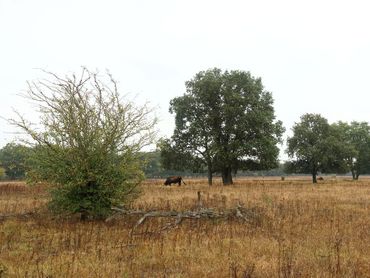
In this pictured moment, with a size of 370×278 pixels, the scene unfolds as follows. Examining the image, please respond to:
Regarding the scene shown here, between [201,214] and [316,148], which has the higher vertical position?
[316,148]

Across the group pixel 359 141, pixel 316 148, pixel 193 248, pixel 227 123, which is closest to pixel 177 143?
pixel 227 123

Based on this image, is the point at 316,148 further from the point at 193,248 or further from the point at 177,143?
the point at 193,248

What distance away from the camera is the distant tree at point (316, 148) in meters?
54.8

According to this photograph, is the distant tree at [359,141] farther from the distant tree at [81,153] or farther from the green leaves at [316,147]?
the distant tree at [81,153]

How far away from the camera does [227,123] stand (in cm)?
4319

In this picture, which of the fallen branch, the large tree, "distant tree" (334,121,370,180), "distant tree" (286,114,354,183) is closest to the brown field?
the fallen branch

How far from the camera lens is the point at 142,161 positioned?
14.9 metres

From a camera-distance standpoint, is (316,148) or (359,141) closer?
(316,148)

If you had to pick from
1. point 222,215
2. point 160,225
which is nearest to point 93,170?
point 160,225

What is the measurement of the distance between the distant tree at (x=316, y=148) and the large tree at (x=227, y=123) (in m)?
13.2

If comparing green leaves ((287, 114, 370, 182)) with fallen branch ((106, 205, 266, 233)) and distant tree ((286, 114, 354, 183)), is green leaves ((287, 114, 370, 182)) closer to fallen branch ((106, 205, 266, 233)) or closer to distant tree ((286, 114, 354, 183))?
distant tree ((286, 114, 354, 183))

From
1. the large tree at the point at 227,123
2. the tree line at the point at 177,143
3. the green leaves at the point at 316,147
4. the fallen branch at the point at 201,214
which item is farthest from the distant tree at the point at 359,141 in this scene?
the fallen branch at the point at 201,214

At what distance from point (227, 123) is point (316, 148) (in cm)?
1871

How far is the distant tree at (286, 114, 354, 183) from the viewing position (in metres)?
54.8
